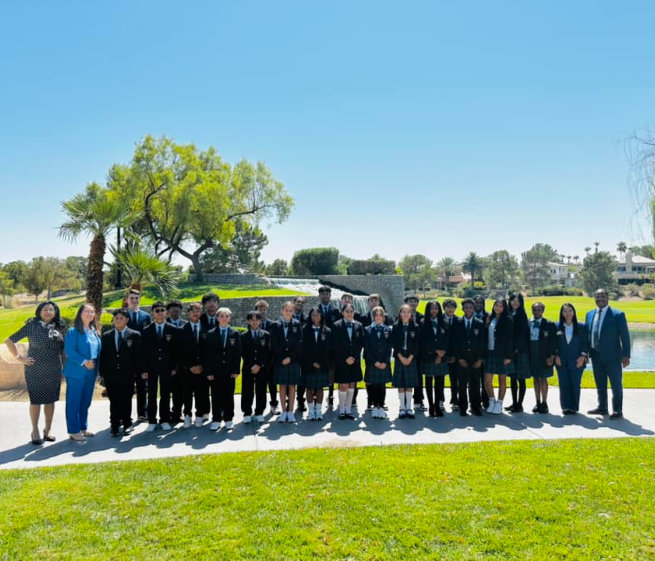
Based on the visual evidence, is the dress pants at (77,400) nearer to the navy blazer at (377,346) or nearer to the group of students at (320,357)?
the group of students at (320,357)

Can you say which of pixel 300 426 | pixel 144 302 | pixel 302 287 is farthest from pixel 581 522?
pixel 302 287

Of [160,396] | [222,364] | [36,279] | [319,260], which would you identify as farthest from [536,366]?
[36,279]

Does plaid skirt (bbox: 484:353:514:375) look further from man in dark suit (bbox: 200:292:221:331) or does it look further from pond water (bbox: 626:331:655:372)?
pond water (bbox: 626:331:655:372)

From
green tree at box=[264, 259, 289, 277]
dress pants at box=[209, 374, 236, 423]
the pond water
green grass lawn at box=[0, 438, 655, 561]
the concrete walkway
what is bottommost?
the pond water

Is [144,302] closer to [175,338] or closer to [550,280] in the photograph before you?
[175,338]

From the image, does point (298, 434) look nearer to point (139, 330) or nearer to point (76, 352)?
point (139, 330)

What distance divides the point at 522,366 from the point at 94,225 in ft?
29.1

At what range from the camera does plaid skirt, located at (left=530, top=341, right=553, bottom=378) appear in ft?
22.8

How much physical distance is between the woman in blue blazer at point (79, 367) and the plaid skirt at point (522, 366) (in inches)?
240

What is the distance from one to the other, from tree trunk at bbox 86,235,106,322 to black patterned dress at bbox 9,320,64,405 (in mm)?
4102

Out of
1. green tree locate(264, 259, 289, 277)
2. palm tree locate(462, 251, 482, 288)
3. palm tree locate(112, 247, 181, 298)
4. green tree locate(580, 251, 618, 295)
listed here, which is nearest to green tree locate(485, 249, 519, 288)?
palm tree locate(462, 251, 482, 288)

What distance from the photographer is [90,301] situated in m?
9.77

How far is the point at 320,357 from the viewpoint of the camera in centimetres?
671

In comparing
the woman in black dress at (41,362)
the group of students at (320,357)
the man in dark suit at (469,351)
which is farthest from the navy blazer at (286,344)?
the woman in black dress at (41,362)
